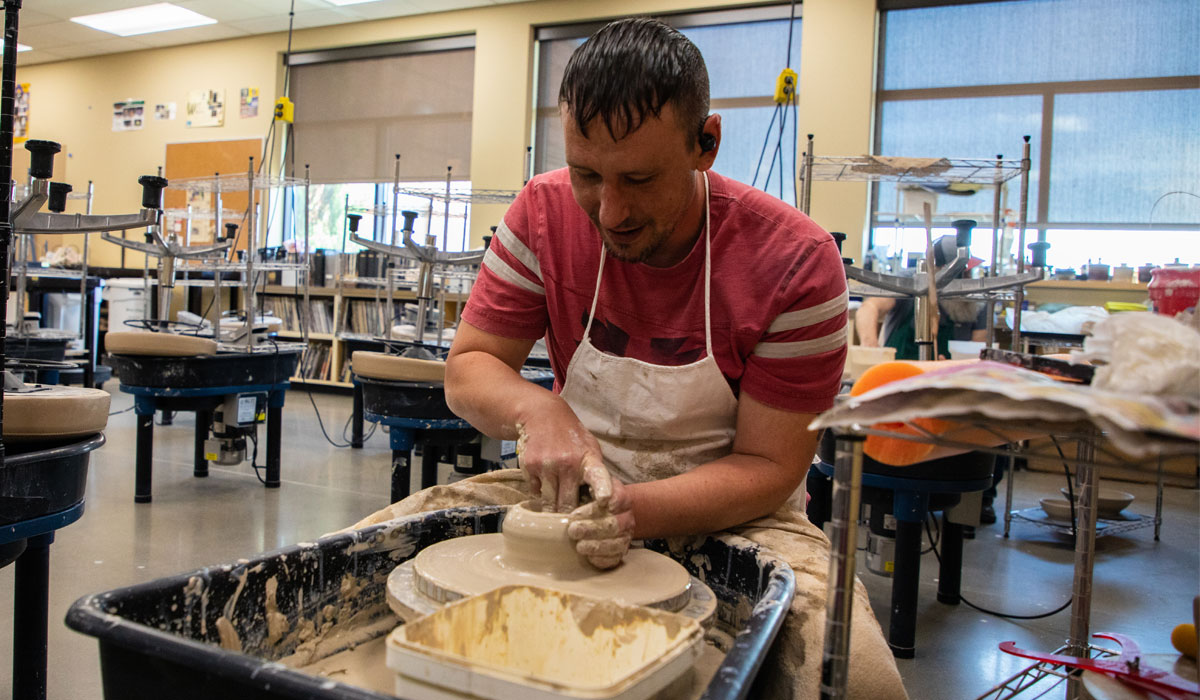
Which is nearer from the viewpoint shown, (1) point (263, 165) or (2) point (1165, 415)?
(2) point (1165, 415)

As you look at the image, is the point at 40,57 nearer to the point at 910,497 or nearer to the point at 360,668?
the point at 910,497

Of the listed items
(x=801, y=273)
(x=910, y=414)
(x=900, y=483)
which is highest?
(x=801, y=273)

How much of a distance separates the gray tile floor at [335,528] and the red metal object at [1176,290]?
3.84ft

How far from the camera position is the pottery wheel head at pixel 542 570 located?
82 cm

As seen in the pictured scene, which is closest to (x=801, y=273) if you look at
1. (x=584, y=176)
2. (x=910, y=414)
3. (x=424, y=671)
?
(x=584, y=176)

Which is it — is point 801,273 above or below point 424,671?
above

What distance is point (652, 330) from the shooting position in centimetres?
115

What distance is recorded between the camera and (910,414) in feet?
1.76

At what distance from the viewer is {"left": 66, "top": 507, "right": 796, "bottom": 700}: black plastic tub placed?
0.57 m

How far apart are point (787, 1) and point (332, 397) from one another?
418 centimetres

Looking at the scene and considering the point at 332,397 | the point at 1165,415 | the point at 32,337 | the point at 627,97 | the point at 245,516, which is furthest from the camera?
the point at 332,397

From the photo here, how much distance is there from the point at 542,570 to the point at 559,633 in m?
0.15

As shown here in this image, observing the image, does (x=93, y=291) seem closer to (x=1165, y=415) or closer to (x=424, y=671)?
(x=424, y=671)

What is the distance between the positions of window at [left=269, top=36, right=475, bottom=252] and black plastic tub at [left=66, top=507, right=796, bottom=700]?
5371mm
